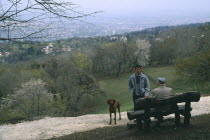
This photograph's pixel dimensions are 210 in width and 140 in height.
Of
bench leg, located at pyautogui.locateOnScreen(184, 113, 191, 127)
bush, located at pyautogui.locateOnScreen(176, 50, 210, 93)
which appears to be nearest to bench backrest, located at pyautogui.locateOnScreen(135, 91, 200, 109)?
bench leg, located at pyautogui.locateOnScreen(184, 113, 191, 127)

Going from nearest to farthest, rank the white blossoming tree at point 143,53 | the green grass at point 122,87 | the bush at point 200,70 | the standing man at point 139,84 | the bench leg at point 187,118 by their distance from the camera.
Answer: the bench leg at point 187,118 → the standing man at point 139,84 → the bush at point 200,70 → the green grass at point 122,87 → the white blossoming tree at point 143,53

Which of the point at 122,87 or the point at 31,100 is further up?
the point at 31,100

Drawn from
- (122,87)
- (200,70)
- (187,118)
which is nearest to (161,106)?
(187,118)

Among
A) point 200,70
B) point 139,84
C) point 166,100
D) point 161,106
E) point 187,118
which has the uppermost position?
point 139,84

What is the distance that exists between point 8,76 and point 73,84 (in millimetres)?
14978

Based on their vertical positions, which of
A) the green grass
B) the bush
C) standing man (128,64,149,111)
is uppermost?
standing man (128,64,149,111)

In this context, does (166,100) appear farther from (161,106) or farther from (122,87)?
(122,87)

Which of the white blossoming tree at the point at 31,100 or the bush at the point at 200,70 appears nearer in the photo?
the white blossoming tree at the point at 31,100

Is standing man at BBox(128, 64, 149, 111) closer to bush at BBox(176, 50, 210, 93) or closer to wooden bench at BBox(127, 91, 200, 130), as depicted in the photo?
wooden bench at BBox(127, 91, 200, 130)

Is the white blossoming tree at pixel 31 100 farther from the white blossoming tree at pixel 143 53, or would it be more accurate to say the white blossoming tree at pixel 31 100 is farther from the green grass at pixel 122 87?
the white blossoming tree at pixel 143 53

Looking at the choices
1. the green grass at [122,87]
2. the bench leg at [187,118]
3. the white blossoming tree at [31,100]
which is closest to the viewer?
the bench leg at [187,118]

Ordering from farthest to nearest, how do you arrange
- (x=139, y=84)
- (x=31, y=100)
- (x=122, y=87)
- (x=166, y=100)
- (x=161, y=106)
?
1. (x=122, y=87)
2. (x=31, y=100)
3. (x=139, y=84)
4. (x=161, y=106)
5. (x=166, y=100)

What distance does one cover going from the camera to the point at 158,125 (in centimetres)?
895

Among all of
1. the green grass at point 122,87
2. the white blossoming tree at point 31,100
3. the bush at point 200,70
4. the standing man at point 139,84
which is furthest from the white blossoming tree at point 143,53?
the standing man at point 139,84
